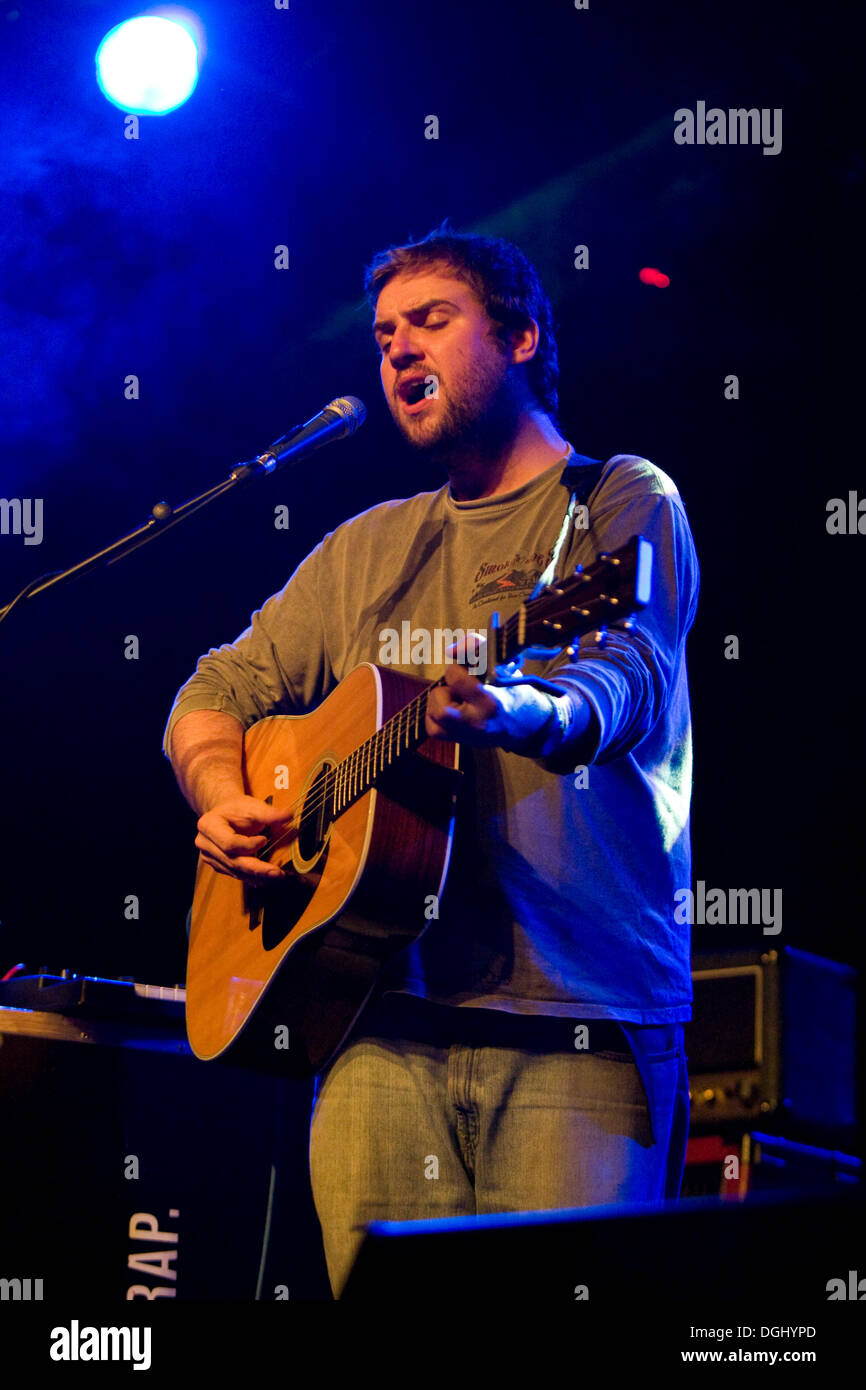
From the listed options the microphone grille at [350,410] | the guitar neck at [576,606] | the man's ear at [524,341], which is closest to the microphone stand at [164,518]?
the microphone grille at [350,410]

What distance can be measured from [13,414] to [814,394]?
2615 millimetres

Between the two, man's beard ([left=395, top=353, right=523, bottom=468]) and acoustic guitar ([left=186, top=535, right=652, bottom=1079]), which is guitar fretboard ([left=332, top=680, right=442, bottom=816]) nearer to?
acoustic guitar ([left=186, top=535, right=652, bottom=1079])

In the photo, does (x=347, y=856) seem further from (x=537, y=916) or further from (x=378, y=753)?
(x=537, y=916)

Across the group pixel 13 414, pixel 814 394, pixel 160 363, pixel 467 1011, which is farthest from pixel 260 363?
pixel 467 1011

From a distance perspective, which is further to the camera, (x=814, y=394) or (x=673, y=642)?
(x=814, y=394)

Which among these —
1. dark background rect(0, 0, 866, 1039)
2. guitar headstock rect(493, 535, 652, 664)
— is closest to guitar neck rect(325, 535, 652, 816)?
guitar headstock rect(493, 535, 652, 664)

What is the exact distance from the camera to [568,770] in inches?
77.6

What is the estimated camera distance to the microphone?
Result: 3006 mm

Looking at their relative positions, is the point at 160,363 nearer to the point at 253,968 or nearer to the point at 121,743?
the point at 121,743

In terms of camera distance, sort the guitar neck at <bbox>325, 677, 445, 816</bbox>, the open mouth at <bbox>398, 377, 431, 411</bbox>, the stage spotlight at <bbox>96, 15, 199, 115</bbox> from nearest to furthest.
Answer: the guitar neck at <bbox>325, 677, 445, 816</bbox> < the open mouth at <bbox>398, 377, 431, 411</bbox> < the stage spotlight at <bbox>96, 15, 199, 115</bbox>

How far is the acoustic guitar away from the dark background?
4.97 feet

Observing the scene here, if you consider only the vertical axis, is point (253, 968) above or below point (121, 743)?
below

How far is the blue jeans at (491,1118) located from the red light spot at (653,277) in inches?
97.8

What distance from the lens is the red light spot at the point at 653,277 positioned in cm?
394
